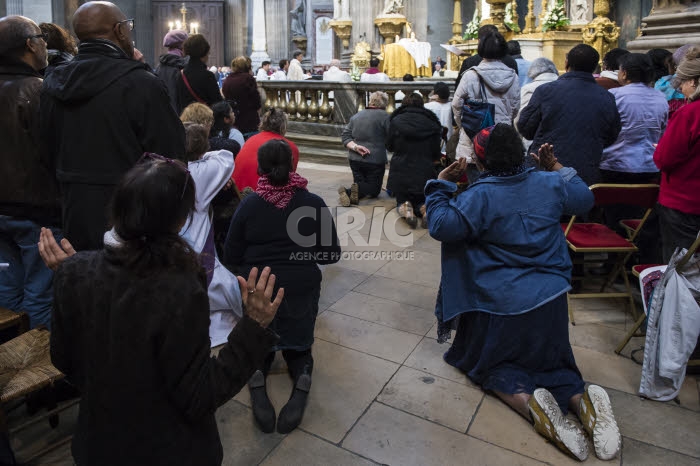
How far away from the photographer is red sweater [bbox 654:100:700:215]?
11.0 ft

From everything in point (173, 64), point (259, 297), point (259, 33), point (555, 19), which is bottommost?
point (259, 297)

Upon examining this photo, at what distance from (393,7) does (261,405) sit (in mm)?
14201

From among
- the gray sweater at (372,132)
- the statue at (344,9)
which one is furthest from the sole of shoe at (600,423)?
the statue at (344,9)

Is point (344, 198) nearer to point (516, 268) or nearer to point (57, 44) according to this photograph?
point (57, 44)

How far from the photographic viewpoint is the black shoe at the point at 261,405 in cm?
279

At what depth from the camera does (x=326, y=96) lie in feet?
34.3

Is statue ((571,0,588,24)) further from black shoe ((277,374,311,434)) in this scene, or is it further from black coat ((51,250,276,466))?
black coat ((51,250,276,466))

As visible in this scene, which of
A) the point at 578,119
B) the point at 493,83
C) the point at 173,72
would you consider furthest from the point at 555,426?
the point at 173,72

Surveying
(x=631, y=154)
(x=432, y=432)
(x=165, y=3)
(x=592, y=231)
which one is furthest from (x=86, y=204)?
(x=165, y=3)

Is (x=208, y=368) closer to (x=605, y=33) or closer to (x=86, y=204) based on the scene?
(x=86, y=204)

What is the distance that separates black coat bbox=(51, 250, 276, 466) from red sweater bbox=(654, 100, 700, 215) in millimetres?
2946

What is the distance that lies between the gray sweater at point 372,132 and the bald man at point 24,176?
4500 mm

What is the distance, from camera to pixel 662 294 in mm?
3037

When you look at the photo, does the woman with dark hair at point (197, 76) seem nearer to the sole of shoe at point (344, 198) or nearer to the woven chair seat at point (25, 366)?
the sole of shoe at point (344, 198)
